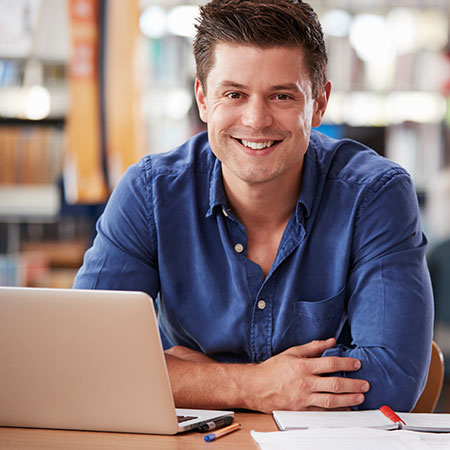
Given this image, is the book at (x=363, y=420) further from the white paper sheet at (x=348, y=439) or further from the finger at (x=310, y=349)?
the finger at (x=310, y=349)

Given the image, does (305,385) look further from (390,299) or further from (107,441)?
(107,441)

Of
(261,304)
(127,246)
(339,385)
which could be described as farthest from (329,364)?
(127,246)

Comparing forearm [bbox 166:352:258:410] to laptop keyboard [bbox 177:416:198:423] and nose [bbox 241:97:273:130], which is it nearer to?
laptop keyboard [bbox 177:416:198:423]

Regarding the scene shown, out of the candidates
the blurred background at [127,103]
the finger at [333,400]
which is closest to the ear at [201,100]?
the finger at [333,400]

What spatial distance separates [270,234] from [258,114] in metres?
0.29

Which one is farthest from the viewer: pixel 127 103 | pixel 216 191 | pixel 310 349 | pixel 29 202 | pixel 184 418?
pixel 29 202

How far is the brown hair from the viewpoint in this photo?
60.3 inches

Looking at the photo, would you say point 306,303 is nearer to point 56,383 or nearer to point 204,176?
point 204,176

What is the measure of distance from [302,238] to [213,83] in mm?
383

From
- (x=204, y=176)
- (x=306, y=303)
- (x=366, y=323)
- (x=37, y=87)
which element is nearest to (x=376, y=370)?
(x=366, y=323)

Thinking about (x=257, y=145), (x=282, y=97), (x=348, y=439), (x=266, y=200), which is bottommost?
(x=348, y=439)

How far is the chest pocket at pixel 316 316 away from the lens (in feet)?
5.27

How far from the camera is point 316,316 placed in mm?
1611

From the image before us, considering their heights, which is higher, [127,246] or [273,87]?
[273,87]
